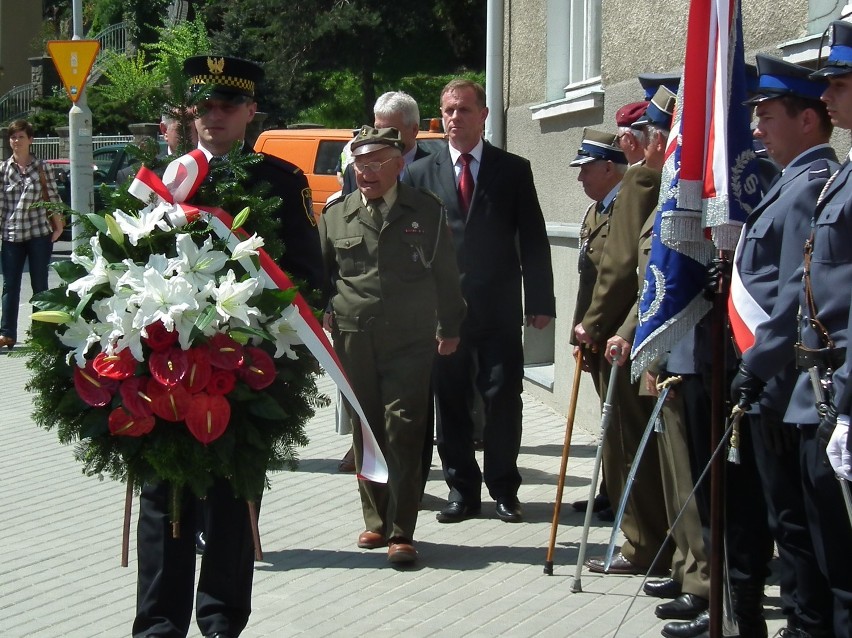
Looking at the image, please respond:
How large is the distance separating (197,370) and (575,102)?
6.08 meters

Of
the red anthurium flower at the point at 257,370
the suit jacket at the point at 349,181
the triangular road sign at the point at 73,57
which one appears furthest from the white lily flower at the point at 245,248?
the triangular road sign at the point at 73,57

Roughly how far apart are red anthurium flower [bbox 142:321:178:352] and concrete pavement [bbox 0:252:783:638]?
5.09 ft

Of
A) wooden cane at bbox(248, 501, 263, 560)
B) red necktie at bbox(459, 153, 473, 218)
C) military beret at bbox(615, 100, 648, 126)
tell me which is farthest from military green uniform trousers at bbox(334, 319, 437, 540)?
military beret at bbox(615, 100, 648, 126)

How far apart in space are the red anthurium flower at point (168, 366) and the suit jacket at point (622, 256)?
234 cm

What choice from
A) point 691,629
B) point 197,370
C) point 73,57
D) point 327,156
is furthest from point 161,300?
point 327,156

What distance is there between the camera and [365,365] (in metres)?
6.24

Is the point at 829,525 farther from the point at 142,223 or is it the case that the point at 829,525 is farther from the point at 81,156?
the point at 81,156

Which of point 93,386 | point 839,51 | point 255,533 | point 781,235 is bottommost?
point 255,533

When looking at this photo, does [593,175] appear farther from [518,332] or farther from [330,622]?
[330,622]

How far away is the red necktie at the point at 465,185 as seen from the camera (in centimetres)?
717

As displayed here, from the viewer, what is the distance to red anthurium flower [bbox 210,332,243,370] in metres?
4.18

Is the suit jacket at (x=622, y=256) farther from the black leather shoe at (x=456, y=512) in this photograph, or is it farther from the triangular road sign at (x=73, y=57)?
the triangular road sign at (x=73, y=57)

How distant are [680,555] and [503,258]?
7.45 feet

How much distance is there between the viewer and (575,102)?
9.63m
